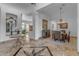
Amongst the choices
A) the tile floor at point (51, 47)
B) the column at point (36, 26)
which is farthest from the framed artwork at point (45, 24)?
the tile floor at point (51, 47)

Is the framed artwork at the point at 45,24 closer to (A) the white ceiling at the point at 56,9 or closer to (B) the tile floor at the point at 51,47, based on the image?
(A) the white ceiling at the point at 56,9

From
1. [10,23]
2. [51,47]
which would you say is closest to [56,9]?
[51,47]

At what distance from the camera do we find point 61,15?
9.40ft

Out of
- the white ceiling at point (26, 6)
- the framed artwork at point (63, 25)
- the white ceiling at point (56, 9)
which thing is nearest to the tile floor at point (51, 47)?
the framed artwork at point (63, 25)

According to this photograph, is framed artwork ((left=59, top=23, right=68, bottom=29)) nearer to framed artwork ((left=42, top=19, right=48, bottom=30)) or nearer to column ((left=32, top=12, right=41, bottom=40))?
framed artwork ((left=42, top=19, right=48, bottom=30))

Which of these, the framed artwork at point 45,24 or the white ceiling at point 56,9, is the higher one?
the white ceiling at point 56,9

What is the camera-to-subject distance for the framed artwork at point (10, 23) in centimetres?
290

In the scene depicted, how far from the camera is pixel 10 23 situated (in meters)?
2.95

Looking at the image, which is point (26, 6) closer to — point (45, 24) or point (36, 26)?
point (36, 26)

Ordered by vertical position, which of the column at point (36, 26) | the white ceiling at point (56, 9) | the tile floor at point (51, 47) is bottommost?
the tile floor at point (51, 47)

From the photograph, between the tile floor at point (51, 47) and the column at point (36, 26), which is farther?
the column at point (36, 26)

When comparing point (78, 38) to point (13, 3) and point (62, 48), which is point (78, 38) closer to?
point (62, 48)

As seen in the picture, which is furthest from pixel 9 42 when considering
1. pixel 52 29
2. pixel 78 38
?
pixel 78 38

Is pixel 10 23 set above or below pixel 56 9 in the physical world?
below
